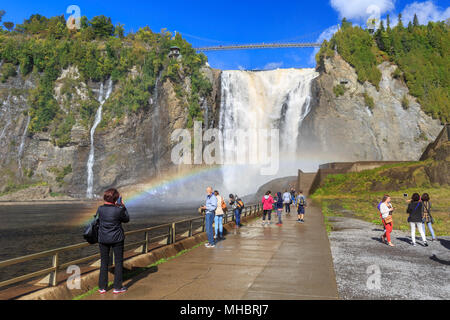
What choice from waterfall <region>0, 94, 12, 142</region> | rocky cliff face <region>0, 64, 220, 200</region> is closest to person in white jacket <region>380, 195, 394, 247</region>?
rocky cliff face <region>0, 64, 220, 200</region>

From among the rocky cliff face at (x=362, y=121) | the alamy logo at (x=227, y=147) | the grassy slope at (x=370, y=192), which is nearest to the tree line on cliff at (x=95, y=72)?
the alamy logo at (x=227, y=147)

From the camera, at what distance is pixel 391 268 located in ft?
26.1

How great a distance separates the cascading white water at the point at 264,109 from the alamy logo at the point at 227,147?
0.81 metres

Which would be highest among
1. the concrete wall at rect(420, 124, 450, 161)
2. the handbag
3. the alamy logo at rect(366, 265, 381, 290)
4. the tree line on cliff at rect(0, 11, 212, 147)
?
the tree line on cliff at rect(0, 11, 212, 147)

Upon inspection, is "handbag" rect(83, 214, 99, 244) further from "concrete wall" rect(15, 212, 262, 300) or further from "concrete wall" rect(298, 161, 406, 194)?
"concrete wall" rect(298, 161, 406, 194)

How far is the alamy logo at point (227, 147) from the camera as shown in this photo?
6406 centimetres

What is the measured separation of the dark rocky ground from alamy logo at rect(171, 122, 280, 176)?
51.2 meters

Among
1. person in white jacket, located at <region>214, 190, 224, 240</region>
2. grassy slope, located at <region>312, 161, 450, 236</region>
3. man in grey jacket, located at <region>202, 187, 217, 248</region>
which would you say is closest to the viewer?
man in grey jacket, located at <region>202, 187, 217, 248</region>

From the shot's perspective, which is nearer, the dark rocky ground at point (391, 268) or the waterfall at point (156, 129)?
the dark rocky ground at point (391, 268)

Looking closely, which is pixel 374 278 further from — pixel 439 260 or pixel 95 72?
pixel 95 72

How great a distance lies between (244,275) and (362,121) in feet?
195

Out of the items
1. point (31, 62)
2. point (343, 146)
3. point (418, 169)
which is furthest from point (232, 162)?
point (31, 62)

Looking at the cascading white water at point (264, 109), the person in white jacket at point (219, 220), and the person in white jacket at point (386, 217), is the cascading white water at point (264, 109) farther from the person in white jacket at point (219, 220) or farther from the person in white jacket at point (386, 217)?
the person in white jacket at point (219, 220)

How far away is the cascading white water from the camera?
62.1 meters
